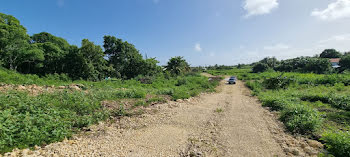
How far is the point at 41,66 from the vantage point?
19.1 m

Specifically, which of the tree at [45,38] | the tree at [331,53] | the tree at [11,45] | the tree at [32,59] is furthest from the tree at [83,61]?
the tree at [331,53]

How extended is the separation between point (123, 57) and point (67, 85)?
1519cm

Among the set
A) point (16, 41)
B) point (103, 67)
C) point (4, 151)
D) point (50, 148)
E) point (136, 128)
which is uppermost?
point (16, 41)

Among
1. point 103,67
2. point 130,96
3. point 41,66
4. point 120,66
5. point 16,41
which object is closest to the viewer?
point 130,96

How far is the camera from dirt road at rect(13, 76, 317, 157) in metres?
3.55

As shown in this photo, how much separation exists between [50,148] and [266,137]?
6.00 metres

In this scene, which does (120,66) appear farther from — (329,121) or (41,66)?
(329,121)

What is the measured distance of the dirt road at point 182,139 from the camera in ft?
11.7

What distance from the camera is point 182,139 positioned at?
4309 millimetres

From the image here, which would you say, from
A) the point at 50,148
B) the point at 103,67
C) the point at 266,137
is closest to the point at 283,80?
the point at 266,137

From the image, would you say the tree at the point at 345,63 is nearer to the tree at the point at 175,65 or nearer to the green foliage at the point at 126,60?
the tree at the point at 175,65

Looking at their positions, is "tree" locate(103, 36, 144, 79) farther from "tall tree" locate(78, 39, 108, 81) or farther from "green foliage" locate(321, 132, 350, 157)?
"green foliage" locate(321, 132, 350, 157)

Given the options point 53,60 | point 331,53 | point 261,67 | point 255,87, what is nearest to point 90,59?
point 53,60

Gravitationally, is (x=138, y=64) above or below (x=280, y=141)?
above
